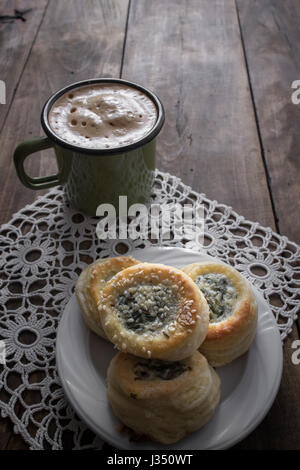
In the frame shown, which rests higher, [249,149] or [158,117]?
[158,117]

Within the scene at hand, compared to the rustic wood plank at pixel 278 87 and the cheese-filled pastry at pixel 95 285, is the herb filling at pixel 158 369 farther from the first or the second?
the rustic wood plank at pixel 278 87

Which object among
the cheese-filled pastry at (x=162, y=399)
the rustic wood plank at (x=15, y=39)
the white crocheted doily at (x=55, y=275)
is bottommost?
the white crocheted doily at (x=55, y=275)

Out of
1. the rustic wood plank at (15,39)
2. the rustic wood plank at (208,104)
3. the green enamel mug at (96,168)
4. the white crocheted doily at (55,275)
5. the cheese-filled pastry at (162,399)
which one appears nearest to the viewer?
the cheese-filled pastry at (162,399)

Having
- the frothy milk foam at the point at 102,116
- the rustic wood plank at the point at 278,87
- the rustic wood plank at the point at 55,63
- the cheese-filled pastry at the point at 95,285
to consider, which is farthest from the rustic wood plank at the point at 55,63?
the rustic wood plank at the point at 278,87

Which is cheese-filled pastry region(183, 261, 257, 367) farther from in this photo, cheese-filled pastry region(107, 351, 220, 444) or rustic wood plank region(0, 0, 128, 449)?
rustic wood plank region(0, 0, 128, 449)

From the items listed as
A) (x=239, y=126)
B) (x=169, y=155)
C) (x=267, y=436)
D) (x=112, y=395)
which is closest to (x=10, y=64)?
(x=169, y=155)

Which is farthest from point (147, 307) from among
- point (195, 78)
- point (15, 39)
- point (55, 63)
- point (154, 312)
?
point (15, 39)

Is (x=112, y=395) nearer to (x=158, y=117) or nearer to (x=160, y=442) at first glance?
(x=160, y=442)
